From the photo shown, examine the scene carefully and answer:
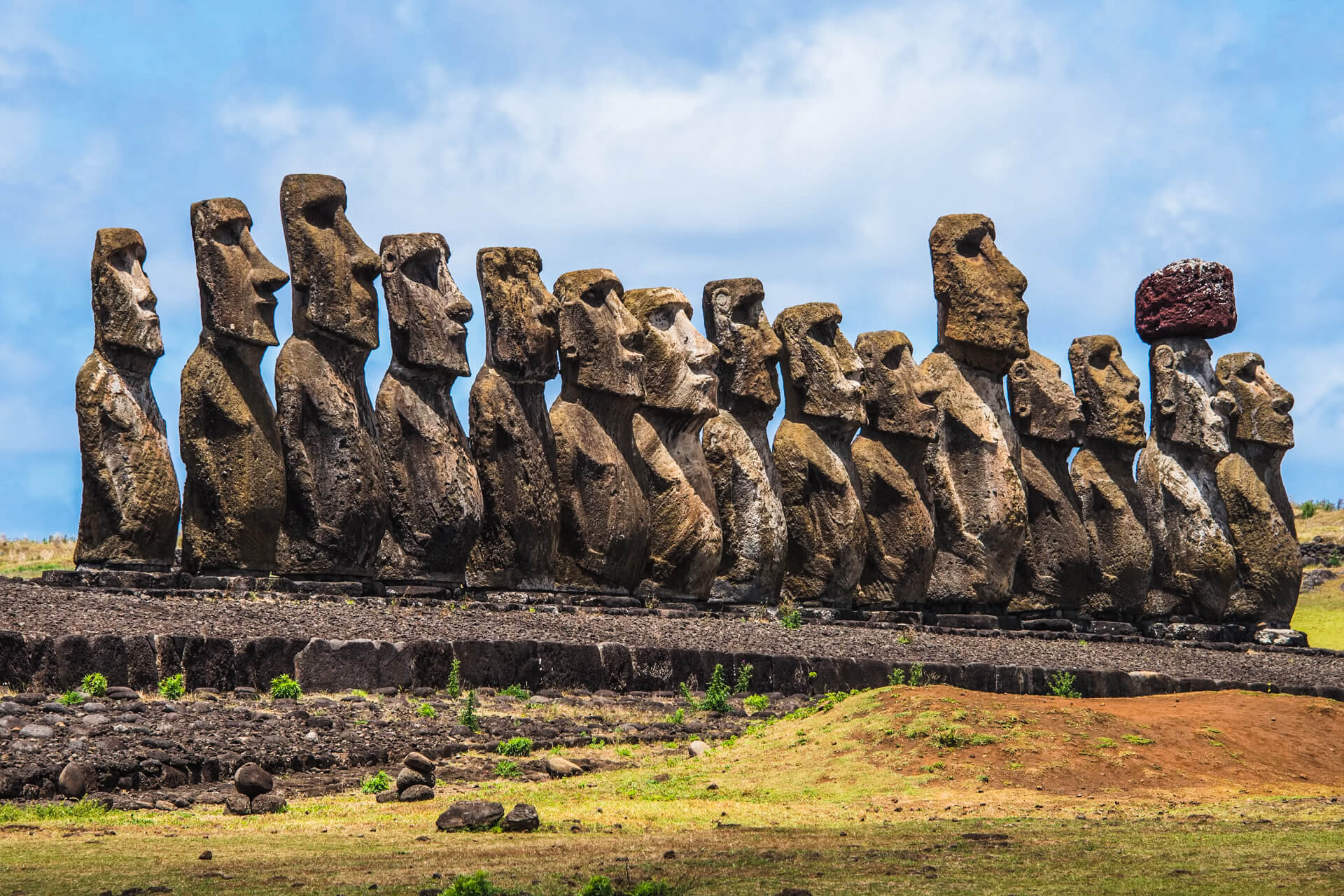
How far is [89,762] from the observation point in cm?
977

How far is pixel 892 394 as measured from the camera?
23.2 meters

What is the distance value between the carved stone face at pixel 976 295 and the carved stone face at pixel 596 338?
20.2ft

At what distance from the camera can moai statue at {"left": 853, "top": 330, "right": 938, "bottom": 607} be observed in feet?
74.6

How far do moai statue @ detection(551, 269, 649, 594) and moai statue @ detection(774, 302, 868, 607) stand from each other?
8.85ft

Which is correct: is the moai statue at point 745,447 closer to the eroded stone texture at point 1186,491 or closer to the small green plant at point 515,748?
the eroded stone texture at point 1186,491

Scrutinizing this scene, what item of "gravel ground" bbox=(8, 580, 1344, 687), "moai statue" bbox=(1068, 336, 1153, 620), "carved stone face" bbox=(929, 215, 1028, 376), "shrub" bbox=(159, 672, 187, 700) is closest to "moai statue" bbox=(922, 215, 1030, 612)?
"carved stone face" bbox=(929, 215, 1028, 376)

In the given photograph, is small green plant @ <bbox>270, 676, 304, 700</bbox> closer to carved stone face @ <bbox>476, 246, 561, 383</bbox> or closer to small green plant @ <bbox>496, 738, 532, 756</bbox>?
small green plant @ <bbox>496, 738, 532, 756</bbox>

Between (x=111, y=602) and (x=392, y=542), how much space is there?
397 centimetres

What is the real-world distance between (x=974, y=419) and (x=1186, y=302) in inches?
188

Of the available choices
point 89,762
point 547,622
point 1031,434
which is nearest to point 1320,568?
point 1031,434

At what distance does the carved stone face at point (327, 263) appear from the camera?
58.4 ft

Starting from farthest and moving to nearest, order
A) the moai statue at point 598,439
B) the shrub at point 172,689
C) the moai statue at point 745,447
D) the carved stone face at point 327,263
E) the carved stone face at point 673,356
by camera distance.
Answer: the moai statue at point 745,447 → the carved stone face at point 673,356 → the moai statue at point 598,439 → the carved stone face at point 327,263 → the shrub at point 172,689

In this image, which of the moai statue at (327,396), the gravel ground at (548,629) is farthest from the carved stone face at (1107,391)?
the moai statue at (327,396)

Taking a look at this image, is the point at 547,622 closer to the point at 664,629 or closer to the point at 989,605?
the point at 664,629
